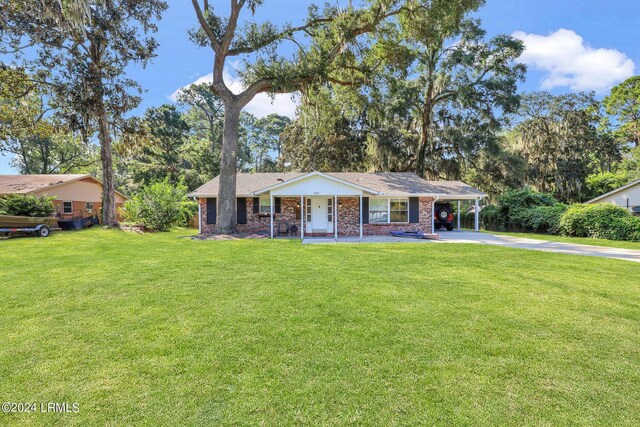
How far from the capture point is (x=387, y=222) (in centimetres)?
1526

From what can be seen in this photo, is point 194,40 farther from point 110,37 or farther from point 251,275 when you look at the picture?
point 251,275

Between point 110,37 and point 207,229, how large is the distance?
11.0 metres

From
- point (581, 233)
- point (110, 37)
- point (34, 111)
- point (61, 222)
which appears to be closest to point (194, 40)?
point (110, 37)

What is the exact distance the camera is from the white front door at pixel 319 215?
15.2m

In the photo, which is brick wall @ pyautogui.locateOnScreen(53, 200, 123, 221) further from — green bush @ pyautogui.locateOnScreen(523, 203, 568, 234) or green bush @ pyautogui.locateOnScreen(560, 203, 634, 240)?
green bush @ pyautogui.locateOnScreen(560, 203, 634, 240)

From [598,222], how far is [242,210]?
16851 millimetres

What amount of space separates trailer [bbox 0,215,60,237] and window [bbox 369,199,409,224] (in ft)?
49.2

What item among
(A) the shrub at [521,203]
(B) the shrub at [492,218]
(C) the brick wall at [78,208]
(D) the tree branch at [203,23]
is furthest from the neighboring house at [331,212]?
(C) the brick wall at [78,208]

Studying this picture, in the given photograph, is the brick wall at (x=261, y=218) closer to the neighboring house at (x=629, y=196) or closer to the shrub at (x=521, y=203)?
the shrub at (x=521, y=203)

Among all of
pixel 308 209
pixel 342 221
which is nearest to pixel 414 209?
pixel 342 221

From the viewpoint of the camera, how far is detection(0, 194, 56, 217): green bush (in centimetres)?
1332

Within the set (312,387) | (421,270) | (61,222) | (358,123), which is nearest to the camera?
(312,387)

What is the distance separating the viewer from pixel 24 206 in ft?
45.0

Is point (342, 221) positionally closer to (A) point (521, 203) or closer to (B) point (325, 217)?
(B) point (325, 217)
